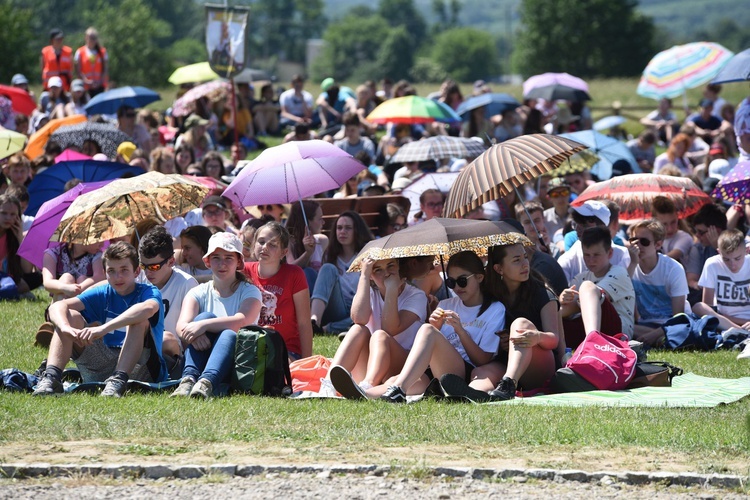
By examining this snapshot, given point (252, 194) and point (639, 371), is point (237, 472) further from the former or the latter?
point (252, 194)

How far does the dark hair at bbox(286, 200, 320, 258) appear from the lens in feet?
37.7

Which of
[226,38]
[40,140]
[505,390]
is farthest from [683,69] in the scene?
[505,390]

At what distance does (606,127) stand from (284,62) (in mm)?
171010

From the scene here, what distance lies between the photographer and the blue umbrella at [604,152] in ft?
52.5

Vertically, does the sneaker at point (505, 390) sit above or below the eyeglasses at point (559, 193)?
below

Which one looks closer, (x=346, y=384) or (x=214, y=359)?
(x=346, y=384)

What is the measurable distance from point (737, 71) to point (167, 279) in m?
7.53

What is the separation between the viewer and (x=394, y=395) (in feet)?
24.7

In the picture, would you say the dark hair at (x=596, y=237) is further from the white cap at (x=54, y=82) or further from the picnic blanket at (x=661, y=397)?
the white cap at (x=54, y=82)

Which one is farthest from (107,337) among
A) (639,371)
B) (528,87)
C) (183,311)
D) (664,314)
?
(528,87)

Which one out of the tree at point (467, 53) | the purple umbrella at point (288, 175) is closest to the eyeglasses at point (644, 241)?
the purple umbrella at point (288, 175)

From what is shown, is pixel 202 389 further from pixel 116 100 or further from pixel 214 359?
pixel 116 100

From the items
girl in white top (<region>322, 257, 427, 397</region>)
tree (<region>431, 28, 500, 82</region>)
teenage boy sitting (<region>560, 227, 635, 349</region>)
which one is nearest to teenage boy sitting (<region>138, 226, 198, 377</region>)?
girl in white top (<region>322, 257, 427, 397</region>)

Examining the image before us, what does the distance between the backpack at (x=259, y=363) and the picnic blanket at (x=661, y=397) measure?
159 centimetres
